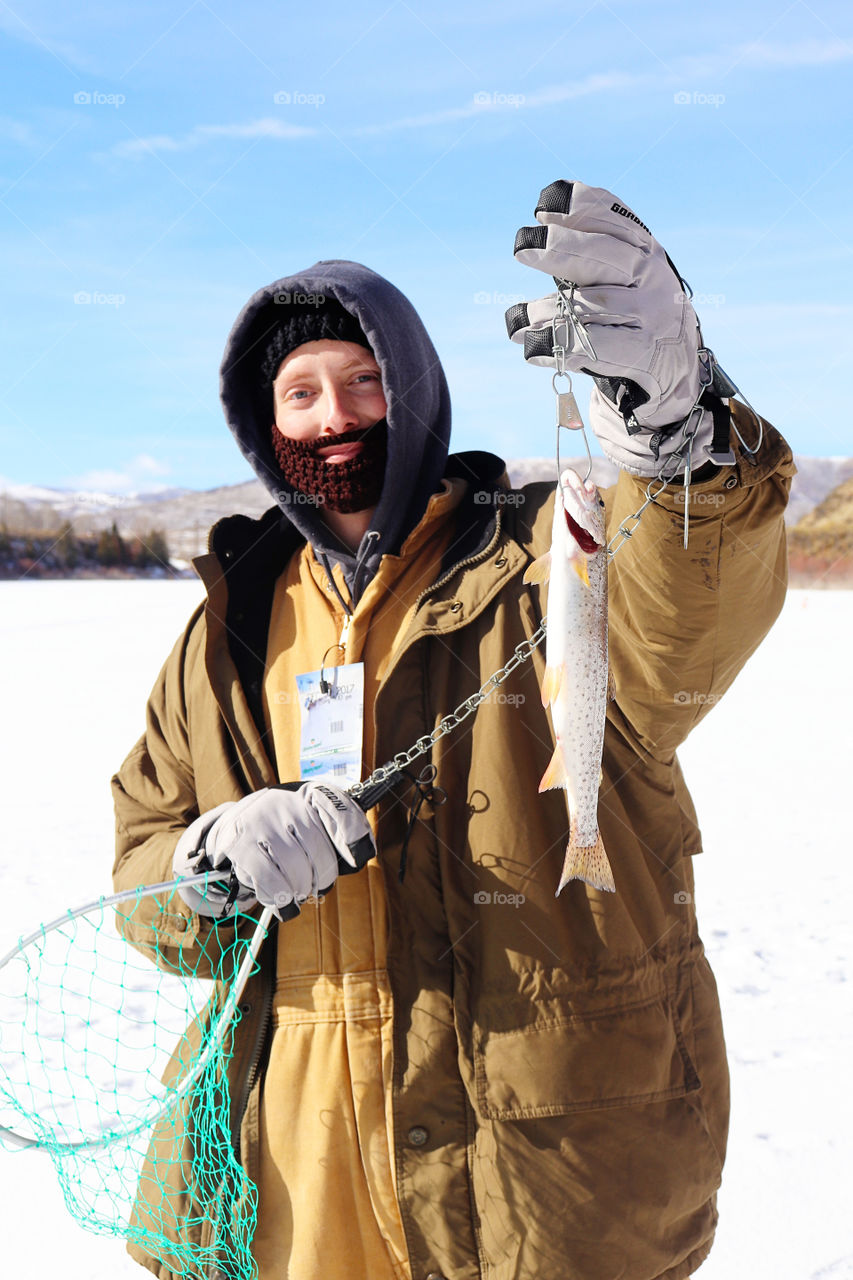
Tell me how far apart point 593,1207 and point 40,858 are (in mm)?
6679

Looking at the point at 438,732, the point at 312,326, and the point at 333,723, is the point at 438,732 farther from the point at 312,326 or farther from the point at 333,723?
the point at 312,326

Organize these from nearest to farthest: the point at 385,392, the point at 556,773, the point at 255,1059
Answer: the point at 556,773 < the point at 255,1059 < the point at 385,392

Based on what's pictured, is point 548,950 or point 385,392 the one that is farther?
point 385,392

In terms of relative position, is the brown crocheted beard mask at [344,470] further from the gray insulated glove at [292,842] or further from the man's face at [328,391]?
the gray insulated glove at [292,842]

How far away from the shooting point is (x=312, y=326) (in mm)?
3020

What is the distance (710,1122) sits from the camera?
2492 mm

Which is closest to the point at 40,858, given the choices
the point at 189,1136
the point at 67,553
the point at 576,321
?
the point at 189,1136

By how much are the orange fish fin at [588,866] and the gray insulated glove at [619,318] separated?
30.0 inches

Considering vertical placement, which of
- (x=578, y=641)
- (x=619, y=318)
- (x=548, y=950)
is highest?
(x=619, y=318)
